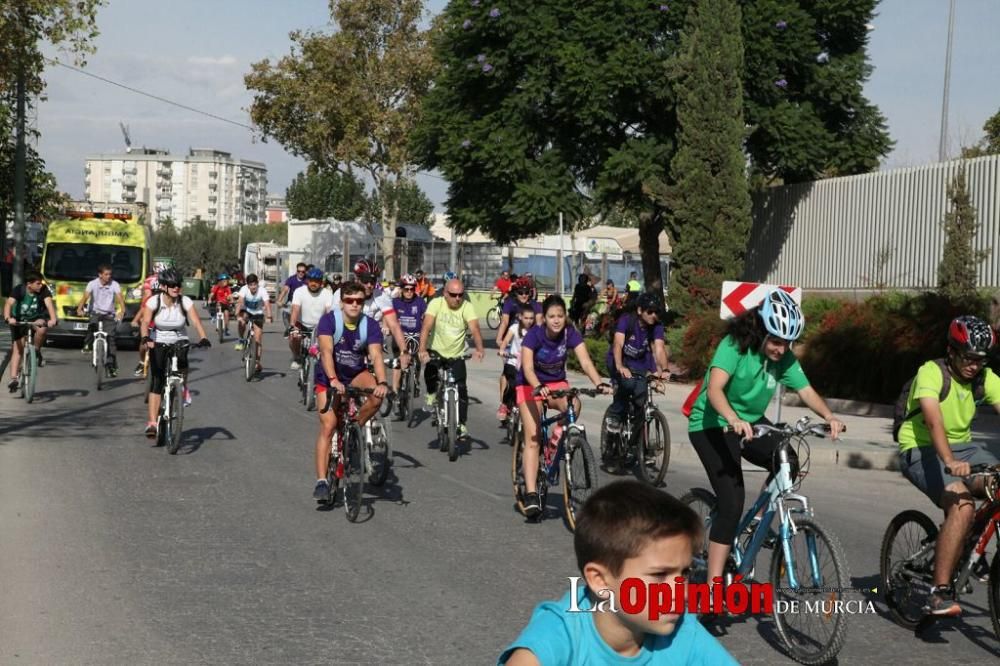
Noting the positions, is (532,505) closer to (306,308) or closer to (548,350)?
(548,350)

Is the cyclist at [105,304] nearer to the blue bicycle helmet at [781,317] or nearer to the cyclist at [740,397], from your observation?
the cyclist at [740,397]

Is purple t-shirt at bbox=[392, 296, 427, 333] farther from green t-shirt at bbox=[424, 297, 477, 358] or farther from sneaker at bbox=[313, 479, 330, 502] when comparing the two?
sneaker at bbox=[313, 479, 330, 502]

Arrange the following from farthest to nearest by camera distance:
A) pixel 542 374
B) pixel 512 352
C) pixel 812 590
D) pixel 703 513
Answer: pixel 512 352 → pixel 542 374 → pixel 703 513 → pixel 812 590

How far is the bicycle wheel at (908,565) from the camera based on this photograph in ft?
22.5

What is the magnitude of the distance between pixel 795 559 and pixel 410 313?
38.5 feet

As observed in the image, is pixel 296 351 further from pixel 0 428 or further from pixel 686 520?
pixel 686 520

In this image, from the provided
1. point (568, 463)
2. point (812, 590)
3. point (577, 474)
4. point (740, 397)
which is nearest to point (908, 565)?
point (812, 590)

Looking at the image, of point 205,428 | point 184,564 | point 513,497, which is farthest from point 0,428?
point 184,564

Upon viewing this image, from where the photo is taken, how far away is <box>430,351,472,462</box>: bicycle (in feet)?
44.9

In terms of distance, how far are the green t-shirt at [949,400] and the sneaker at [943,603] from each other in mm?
741

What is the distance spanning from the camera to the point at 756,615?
7.10 m

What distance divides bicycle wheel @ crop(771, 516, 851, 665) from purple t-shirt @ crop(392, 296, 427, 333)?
37.7 ft

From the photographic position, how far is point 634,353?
41.5ft

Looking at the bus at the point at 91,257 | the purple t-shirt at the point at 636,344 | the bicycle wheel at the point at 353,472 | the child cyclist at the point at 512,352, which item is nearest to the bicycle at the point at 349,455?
the bicycle wheel at the point at 353,472
